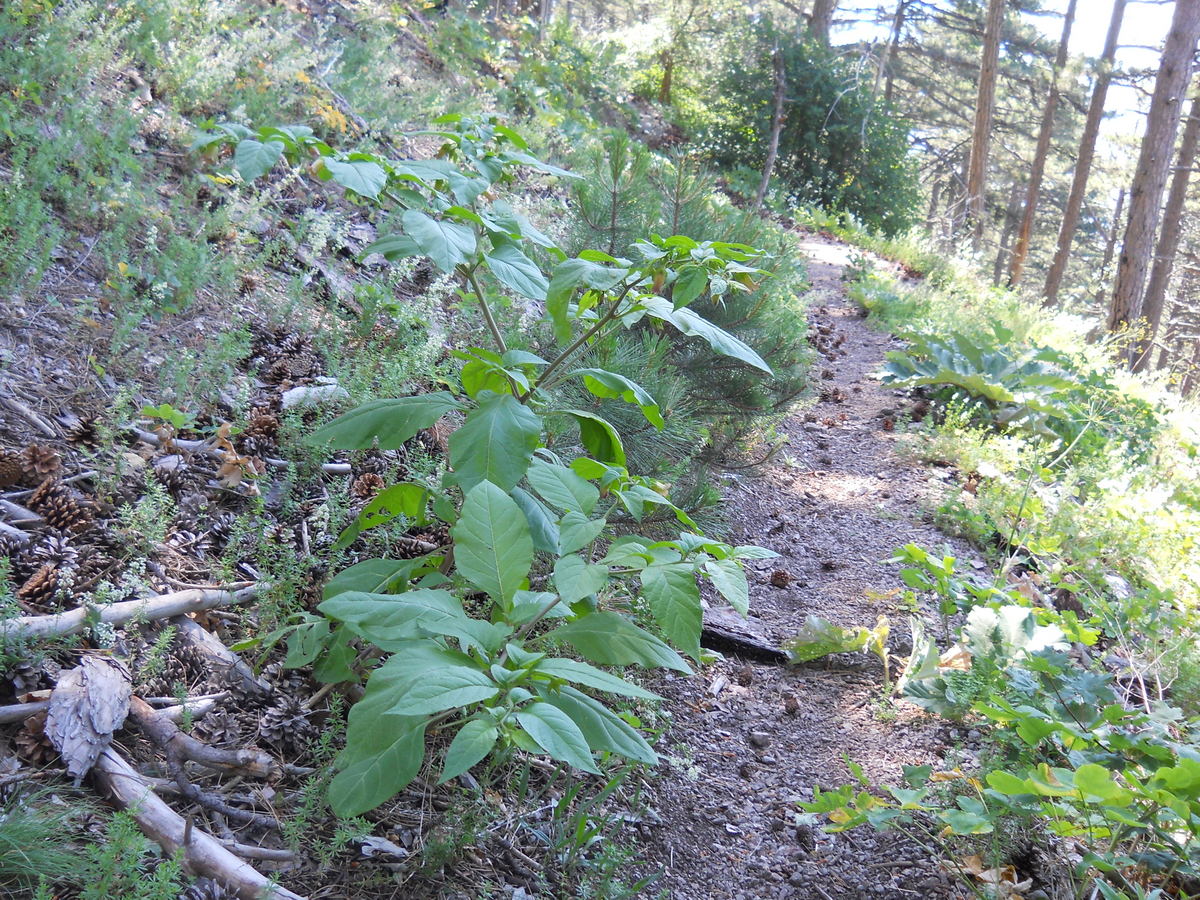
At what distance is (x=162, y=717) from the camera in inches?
64.0

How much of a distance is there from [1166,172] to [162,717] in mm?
13774

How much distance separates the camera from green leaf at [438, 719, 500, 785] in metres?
1.07

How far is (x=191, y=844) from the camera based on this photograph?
1356mm

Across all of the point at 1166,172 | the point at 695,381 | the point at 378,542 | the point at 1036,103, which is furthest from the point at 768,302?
the point at 1036,103

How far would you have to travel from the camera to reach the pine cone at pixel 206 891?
131 centimetres

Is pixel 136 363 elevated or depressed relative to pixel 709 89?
depressed

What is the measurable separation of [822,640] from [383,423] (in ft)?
6.37

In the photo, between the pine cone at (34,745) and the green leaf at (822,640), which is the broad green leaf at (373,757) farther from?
the green leaf at (822,640)

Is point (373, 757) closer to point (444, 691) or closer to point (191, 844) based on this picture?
point (444, 691)

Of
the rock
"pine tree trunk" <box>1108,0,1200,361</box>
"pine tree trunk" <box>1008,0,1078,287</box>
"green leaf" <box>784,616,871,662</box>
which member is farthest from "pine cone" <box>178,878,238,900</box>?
"pine tree trunk" <box>1008,0,1078,287</box>

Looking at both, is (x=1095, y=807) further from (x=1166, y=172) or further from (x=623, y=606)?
(x=1166, y=172)

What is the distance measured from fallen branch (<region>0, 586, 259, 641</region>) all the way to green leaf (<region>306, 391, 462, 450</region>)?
0.64 metres

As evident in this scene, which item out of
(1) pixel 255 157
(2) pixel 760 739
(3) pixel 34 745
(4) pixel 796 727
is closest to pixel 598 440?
(1) pixel 255 157

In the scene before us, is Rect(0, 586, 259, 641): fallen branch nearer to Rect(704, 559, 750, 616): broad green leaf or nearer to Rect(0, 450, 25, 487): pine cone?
Rect(0, 450, 25, 487): pine cone
